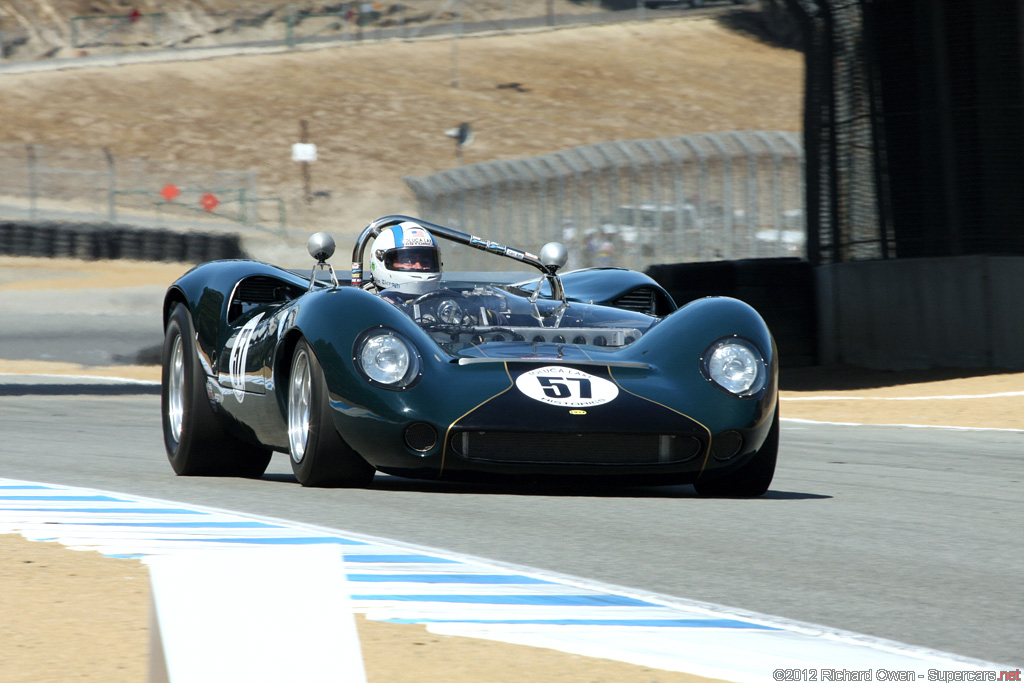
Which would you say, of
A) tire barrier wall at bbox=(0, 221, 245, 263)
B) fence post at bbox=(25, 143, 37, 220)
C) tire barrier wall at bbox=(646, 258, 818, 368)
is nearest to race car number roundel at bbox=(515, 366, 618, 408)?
tire barrier wall at bbox=(646, 258, 818, 368)

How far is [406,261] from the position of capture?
7.21 m

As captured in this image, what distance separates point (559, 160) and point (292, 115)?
113 ft

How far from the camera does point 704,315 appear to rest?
6.27 meters

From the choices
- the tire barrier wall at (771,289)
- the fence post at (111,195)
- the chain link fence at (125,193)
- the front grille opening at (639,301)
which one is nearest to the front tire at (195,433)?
the front grille opening at (639,301)

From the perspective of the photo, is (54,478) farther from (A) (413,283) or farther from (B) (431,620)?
(B) (431,620)

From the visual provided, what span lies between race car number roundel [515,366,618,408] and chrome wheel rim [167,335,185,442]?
235 centimetres

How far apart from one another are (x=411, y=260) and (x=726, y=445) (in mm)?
1967

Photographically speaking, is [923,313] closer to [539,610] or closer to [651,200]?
[651,200]

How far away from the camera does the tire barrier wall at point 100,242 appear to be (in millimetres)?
33188

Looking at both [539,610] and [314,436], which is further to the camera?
[314,436]

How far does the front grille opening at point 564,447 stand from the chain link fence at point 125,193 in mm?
35328

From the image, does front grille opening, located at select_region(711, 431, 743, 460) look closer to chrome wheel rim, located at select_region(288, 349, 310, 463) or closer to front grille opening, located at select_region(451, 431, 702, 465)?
front grille opening, located at select_region(451, 431, 702, 465)

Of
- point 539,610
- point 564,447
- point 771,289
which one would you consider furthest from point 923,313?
point 539,610

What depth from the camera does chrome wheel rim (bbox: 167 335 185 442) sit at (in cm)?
752
